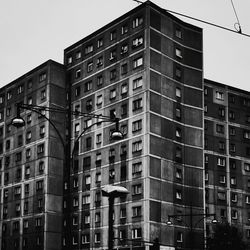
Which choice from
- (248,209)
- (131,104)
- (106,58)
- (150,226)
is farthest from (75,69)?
(248,209)

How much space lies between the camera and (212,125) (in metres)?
76.1

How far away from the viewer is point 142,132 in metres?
58.3

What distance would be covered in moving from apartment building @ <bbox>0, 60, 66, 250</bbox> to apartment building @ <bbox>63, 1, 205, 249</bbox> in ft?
8.91

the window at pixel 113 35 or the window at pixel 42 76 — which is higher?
the window at pixel 113 35

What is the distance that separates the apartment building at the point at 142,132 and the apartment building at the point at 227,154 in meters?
11.0

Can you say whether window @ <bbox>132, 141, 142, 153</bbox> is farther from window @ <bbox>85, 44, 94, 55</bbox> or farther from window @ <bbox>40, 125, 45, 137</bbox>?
window @ <bbox>85, 44, 94, 55</bbox>

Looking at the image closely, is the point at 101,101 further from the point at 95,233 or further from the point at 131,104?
the point at 95,233

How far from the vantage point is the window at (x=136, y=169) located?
5772 centimetres

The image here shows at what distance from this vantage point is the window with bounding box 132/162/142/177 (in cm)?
5772

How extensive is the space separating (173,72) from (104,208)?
1681 cm

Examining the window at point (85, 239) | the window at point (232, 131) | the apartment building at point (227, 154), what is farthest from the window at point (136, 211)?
the window at point (232, 131)

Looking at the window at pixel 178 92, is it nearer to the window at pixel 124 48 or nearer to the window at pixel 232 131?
the window at pixel 124 48

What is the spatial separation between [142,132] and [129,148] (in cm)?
248

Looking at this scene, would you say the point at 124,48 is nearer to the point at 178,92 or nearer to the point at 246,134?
the point at 178,92
